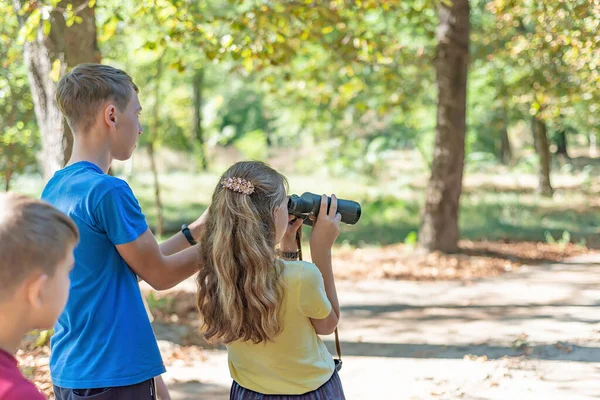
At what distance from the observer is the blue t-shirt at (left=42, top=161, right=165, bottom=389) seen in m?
2.24

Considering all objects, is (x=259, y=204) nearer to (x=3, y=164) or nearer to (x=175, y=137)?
(x=3, y=164)

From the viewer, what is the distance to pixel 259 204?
2498 mm

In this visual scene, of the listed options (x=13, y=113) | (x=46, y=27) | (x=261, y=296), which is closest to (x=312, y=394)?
(x=261, y=296)

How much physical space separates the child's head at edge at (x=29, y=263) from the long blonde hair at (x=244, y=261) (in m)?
1.00

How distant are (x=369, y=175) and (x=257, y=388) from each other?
2053 centimetres

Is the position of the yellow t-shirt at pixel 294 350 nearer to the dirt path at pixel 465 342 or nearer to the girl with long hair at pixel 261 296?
the girl with long hair at pixel 261 296

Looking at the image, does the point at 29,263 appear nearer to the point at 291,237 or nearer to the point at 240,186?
the point at 240,186

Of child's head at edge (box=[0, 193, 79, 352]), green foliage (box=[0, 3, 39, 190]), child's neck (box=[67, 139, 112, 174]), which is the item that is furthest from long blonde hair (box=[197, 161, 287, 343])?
green foliage (box=[0, 3, 39, 190])

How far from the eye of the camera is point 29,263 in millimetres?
1428

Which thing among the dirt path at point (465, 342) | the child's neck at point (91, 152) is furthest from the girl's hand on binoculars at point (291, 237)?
the dirt path at point (465, 342)

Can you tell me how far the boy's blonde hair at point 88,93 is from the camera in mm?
2375

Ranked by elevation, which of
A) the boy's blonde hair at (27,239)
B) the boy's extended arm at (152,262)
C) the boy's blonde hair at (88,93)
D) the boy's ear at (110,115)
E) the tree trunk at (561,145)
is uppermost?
the tree trunk at (561,145)

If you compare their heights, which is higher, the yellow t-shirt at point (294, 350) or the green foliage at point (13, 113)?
the green foliage at point (13, 113)

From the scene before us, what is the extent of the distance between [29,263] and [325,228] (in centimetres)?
147
